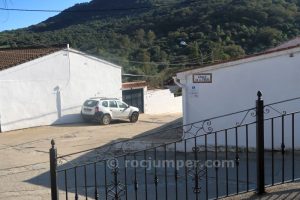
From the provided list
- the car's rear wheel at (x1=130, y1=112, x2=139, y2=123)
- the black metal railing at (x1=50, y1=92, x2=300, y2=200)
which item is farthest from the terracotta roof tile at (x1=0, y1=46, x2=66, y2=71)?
the black metal railing at (x1=50, y1=92, x2=300, y2=200)

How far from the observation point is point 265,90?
1169 cm

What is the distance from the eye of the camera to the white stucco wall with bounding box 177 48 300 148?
11.3 m

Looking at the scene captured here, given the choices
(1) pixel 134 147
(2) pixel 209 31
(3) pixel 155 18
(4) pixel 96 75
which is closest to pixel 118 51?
(3) pixel 155 18

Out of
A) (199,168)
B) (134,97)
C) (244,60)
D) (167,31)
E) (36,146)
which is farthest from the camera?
(167,31)

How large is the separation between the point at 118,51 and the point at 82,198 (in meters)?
33.9

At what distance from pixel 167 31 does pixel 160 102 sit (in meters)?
8.23

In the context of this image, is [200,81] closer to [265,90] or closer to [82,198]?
[265,90]

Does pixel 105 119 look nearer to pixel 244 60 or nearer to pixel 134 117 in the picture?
pixel 134 117

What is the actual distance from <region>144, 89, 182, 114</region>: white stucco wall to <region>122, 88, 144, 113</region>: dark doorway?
46cm

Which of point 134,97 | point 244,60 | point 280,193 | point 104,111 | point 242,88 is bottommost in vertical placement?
point 104,111

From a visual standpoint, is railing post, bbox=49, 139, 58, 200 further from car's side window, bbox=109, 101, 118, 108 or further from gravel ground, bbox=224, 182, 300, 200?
car's side window, bbox=109, 101, 118, 108

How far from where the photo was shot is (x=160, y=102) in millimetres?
33469

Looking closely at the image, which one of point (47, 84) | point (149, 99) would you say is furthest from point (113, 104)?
point (149, 99)

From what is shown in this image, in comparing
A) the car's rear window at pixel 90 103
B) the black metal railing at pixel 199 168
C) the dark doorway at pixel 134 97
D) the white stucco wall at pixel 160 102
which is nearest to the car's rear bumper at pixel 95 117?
A: the car's rear window at pixel 90 103
